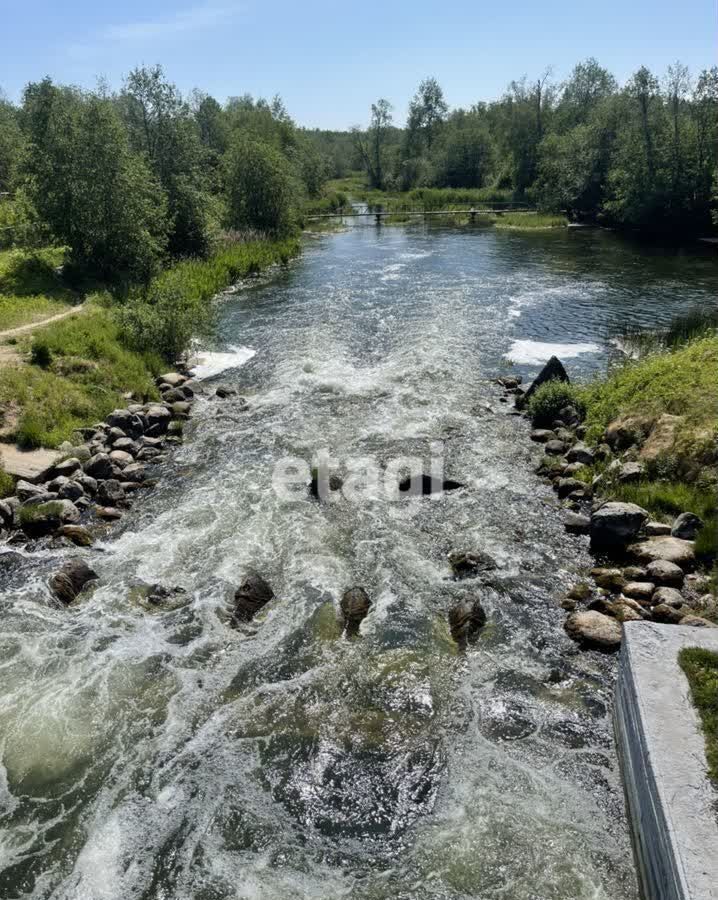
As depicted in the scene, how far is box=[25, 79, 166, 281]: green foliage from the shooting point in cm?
3475

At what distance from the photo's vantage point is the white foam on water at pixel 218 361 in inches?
1133

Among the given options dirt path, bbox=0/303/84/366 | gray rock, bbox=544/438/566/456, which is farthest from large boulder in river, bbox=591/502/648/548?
dirt path, bbox=0/303/84/366

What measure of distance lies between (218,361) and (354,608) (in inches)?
777

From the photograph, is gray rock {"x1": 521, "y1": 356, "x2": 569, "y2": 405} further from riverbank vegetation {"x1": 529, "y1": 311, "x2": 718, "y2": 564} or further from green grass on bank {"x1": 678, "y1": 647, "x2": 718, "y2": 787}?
green grass on bank {"x1": 678, "y1": 647, "x2": 718, "y2": 787}

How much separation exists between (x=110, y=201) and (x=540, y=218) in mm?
55749

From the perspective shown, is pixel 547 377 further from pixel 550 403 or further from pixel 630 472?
pixel 630 472

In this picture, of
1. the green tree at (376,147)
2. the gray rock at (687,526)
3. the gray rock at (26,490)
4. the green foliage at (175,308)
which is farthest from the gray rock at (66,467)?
the green tree at (376,147)

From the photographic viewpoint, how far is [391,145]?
472ft

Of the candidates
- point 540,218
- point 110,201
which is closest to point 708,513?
point 110,201

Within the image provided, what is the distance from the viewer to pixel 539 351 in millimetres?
A: 30531

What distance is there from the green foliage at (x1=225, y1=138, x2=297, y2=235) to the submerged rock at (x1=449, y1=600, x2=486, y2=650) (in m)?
51.0

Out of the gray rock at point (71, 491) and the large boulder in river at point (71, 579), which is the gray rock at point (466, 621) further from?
the gray rock at point (71, 491)

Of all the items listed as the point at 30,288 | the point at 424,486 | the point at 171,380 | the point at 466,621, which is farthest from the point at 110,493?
the point at 30,288

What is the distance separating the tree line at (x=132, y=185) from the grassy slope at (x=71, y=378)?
244 inches
